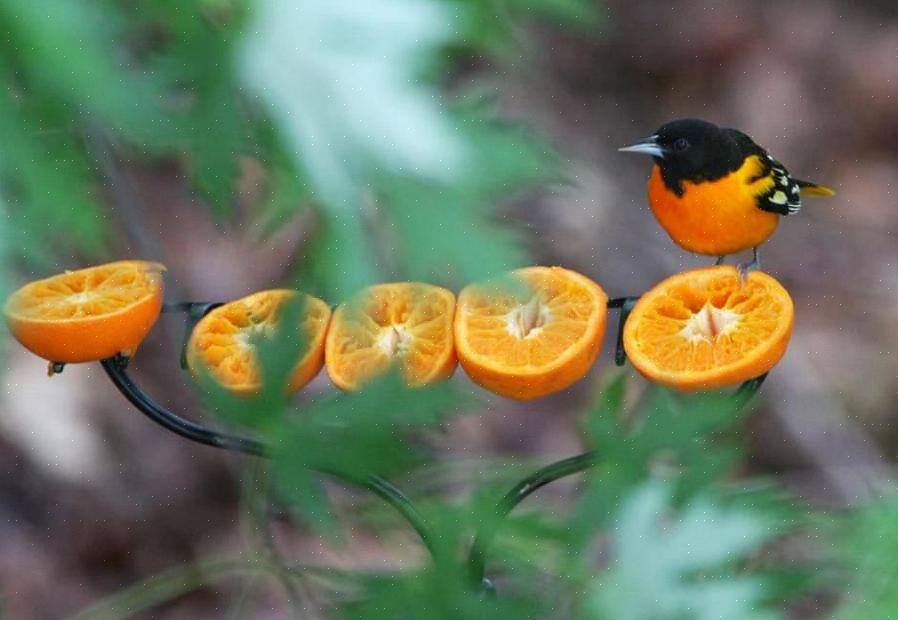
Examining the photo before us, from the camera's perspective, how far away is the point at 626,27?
2932 mm

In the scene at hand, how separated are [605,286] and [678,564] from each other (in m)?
1.95

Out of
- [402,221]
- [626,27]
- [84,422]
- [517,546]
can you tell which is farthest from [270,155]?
[626,27]

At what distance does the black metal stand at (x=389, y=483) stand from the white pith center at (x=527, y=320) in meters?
0.06

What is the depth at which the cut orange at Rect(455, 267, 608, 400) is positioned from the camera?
3.04 feet

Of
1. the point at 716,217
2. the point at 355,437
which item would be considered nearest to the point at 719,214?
the point at 716,217

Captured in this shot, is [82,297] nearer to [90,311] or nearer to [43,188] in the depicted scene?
[90,311]

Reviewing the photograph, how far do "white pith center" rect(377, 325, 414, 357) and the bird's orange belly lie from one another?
11.4 inches

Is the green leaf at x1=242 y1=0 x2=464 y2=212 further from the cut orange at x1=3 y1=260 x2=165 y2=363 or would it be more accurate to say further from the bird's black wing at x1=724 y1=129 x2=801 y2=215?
the bird's black wing at x1=724 y1=129 x2=801 y2=215

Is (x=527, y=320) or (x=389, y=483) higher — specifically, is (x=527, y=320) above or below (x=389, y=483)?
below

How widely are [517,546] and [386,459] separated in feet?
1.34

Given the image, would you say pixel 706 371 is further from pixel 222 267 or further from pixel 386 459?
pixel 222 267

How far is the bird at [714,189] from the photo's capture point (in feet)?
3.61

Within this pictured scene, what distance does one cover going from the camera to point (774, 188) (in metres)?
1.12

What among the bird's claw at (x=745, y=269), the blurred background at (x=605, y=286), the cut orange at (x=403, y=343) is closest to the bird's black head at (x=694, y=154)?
the bird's claw at (x=745, y=269)
